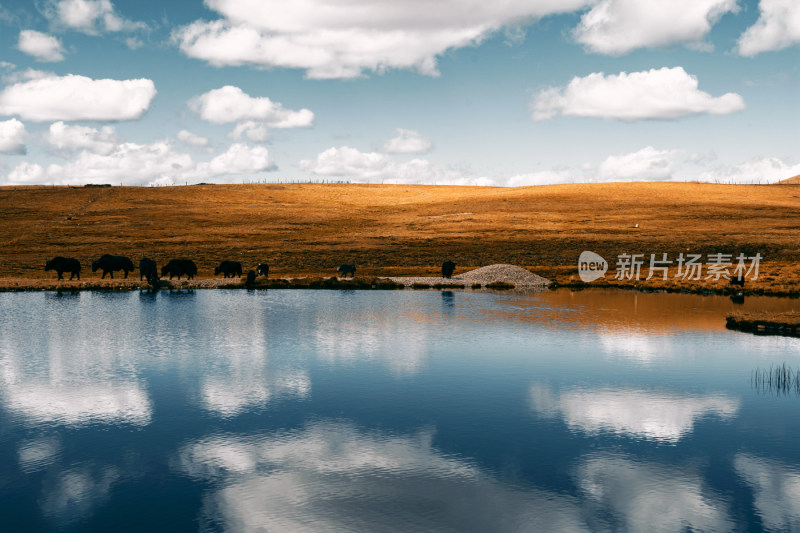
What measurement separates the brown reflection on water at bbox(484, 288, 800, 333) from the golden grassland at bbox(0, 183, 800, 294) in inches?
223

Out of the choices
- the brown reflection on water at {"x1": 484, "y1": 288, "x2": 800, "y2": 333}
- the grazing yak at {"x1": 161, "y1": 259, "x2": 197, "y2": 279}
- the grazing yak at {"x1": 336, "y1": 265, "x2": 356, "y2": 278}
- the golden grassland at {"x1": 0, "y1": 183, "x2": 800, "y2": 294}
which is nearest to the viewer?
the brown reflection on water at {"x1": 484, "y1": 288, "x2": 800, "y2": 333}

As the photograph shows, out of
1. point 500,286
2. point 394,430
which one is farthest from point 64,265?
point 394,430

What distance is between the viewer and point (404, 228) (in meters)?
94.9

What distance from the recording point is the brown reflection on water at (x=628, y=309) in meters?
30.4

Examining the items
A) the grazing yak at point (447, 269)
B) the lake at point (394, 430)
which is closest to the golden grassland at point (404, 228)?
the grazing yak at point (447, 269)

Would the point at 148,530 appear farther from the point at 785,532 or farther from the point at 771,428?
the point at 771,428

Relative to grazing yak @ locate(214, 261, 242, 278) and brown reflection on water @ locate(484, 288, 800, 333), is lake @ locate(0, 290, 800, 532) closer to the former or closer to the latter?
brown reflection on water @ locate(484, 288, 800, 333)

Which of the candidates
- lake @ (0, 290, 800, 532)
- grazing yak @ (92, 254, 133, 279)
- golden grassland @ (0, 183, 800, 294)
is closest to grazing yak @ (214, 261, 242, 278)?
golden grassland @ (0, 183, 800, 294)

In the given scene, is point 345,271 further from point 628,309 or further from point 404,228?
point 404,228

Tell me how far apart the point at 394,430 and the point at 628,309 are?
25.5 metres

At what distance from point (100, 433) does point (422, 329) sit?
53.0 feet

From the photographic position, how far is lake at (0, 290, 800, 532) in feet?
34.2

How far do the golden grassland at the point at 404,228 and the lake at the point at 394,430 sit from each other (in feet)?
93.6

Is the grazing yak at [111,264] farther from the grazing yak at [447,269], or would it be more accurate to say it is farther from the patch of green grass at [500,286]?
the patch of green grass at [500,286]
